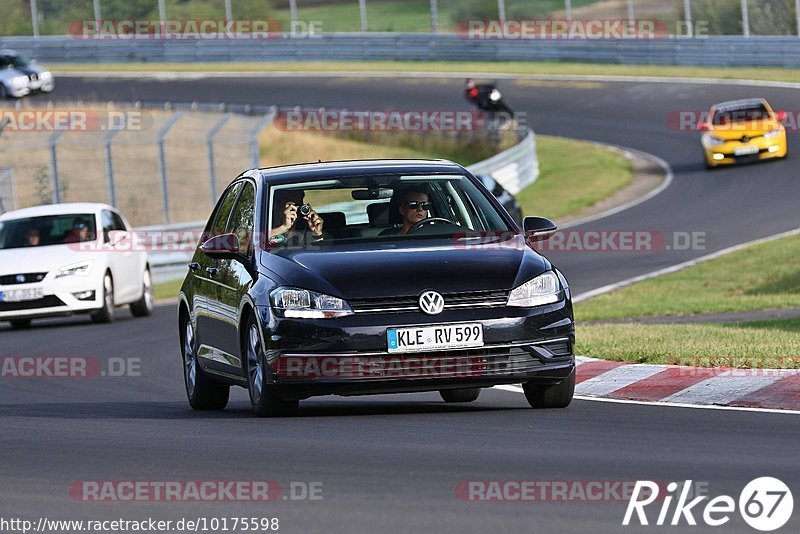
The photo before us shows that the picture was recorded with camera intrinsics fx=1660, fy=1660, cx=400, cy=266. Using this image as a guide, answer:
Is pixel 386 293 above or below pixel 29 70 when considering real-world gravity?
above

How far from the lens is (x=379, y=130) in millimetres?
43250

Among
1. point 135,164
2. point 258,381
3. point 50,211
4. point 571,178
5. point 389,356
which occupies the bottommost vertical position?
point 571,178

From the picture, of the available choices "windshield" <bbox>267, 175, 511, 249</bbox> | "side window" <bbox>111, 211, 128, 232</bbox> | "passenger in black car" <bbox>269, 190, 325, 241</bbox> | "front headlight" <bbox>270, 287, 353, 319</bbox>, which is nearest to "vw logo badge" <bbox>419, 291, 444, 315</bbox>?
"front headlight" <bbox>270, 287, 353, 319</bbox>

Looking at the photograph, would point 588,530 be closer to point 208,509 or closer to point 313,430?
point 208,509

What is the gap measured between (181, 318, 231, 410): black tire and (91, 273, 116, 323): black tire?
9327 millimetres

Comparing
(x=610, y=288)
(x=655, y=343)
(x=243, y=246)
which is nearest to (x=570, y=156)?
(x=610, y=288)

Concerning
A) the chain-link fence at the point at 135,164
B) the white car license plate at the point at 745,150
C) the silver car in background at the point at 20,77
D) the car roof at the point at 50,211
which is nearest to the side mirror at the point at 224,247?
the car roof at the point at 50,211

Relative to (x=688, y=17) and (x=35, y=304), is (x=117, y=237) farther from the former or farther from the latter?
(x=688, y=17)

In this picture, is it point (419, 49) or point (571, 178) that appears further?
point (419, 49)

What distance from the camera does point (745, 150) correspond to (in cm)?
3491

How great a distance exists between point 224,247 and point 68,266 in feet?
34.3

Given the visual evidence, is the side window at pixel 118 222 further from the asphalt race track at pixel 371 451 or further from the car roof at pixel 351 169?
the car roof at pixel 351 169

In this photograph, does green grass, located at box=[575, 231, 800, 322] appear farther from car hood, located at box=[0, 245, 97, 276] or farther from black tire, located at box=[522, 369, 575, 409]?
black tire, located at box=[522, 369, 575, 409]

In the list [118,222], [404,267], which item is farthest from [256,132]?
[404,267]
